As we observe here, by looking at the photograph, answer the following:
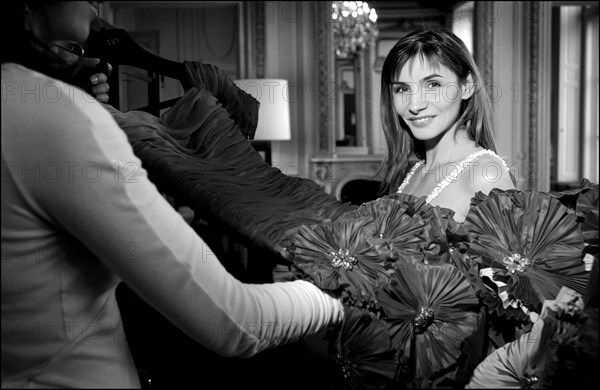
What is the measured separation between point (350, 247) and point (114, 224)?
325 mm

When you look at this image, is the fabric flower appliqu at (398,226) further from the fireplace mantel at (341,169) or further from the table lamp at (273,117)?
the fireplace mantel at (341,169)

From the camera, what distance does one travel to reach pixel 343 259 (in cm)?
83

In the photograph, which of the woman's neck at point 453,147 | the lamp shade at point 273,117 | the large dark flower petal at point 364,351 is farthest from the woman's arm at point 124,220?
the lamp shade at point 273,117

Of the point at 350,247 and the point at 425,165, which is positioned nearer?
the point at 350,247

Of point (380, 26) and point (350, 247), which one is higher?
point (380, 26)

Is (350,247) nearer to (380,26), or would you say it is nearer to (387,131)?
(387,131)

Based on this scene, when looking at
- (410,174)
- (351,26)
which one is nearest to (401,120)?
(410,174)

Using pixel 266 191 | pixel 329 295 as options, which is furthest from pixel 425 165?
pixel 329 295

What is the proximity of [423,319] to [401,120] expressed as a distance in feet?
2.84

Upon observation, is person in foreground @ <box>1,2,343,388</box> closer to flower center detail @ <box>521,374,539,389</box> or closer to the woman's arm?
the woman's arm

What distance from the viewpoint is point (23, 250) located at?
0.65 metres

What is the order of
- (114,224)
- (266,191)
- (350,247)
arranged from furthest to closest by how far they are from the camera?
(266,191) < (350,247) < (114,224)

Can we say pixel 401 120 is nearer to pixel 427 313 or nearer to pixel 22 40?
pixel 427 313

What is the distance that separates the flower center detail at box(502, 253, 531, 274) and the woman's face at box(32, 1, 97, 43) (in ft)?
1.93
